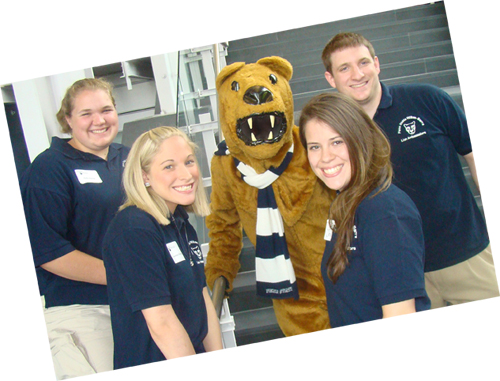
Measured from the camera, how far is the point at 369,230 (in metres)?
1.12

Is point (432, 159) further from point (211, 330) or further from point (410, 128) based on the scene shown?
point (211, 330)

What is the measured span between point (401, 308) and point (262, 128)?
664mm

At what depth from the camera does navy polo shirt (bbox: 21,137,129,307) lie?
4.55 ft

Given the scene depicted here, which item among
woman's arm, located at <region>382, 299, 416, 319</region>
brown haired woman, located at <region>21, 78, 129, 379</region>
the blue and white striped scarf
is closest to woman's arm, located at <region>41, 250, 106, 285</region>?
brown haired woman, located at <region>21, 78, 129, 379</region>

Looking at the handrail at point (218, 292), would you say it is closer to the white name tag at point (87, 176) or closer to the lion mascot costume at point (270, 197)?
the lion mascot costume at point (270, 197)

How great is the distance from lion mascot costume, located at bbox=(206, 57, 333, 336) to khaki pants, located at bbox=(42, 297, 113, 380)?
15.9 inches

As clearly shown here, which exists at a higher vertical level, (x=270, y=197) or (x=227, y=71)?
(x=227, y=71)

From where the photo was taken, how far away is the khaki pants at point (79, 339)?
1407 millimetres

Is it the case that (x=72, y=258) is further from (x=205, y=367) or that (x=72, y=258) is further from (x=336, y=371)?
(x=336, y=371)

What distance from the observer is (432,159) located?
1492 millimetres

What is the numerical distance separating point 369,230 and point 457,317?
1.95 ft

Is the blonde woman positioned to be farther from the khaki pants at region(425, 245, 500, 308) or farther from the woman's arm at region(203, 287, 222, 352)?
the khaki pants at region(425, 245, 500, 308)

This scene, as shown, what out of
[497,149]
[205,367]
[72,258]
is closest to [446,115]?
[497,149]

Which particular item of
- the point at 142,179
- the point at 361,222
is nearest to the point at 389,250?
the point at 361,222
